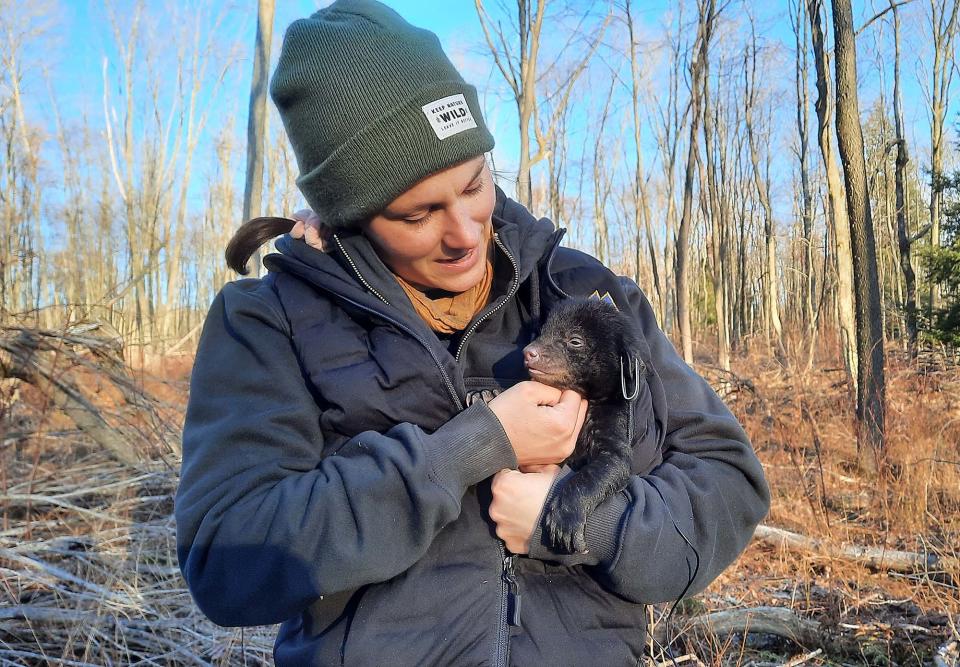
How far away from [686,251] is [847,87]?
5.76m

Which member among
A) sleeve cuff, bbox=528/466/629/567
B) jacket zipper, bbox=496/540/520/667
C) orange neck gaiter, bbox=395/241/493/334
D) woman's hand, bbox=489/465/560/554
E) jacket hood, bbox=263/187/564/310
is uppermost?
jacket hood, bbox=263/187/564/310

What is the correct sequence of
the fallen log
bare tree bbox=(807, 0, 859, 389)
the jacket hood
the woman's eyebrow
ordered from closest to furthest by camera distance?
1. the jacket hood
2. the woman's eyebrow
3. the fallen log
4. bare tree bbox=(807, 0, 859, 389)

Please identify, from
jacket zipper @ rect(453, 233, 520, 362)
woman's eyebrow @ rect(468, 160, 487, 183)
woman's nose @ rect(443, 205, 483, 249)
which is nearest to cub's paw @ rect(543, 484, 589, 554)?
jacket zipper @ rect(453, 233, 520, 362)

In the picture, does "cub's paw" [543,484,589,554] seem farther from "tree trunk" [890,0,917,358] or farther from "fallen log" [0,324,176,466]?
"tree trunk" [890,0,917,358]

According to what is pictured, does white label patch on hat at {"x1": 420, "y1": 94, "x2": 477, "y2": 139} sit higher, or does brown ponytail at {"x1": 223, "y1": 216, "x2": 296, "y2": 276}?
white label patch on hat at {"x1": 420, "y1": 94, "x2": 477, "y2": 139}

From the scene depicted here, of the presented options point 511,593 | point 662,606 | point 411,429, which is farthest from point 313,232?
point 662,606


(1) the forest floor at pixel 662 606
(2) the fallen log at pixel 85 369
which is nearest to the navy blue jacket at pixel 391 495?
(1) the forest floor at pixel 662 606

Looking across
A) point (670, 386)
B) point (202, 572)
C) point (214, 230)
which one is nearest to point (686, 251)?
point (670, 386)

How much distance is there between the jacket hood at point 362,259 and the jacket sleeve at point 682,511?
16.9 inches

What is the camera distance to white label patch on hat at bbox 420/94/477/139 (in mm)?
1369

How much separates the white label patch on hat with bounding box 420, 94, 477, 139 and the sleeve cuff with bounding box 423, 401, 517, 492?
2.08ft

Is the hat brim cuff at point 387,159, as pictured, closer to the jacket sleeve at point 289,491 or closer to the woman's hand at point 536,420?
the jacket sleeve at point 289,491

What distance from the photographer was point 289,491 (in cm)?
108

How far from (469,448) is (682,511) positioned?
47cm
